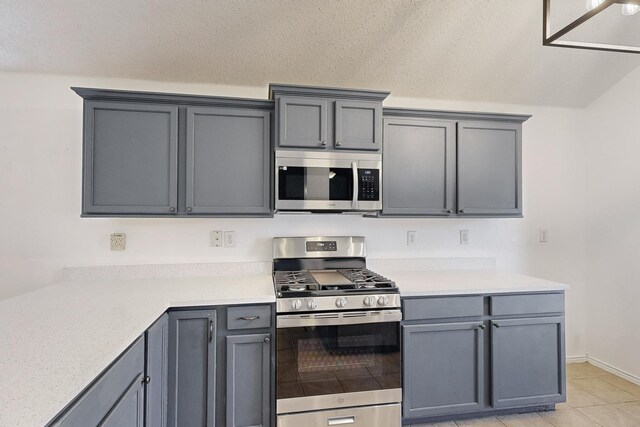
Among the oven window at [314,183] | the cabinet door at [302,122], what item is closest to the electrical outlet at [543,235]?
the oven window at [314,183]

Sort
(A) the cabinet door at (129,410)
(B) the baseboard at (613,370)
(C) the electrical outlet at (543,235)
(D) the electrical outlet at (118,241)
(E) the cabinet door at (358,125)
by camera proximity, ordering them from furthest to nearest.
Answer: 1. (C) the electrical outlet at (543,235)
2. (B) the baseboard at (613,370)
3. (D) the electrical outlet at (118,241)
4. (E) the cabinet door at (358,125)
5. (A) the cabinet door at (129,410)

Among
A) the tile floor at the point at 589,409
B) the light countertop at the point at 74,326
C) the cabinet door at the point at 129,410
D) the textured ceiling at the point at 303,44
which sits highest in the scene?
the textured ceiling at the point at 303,44

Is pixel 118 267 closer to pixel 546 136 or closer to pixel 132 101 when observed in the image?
pixel 132 101

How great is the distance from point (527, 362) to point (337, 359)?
1327mm

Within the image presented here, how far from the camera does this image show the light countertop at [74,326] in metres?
0.87

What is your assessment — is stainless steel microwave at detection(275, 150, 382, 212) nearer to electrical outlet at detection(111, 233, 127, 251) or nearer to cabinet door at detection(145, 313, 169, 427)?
cabinet door at detection(145, 313, 169, 427)

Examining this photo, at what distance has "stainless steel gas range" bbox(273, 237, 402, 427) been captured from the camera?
195cm

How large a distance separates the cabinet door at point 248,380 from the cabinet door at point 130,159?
974mm

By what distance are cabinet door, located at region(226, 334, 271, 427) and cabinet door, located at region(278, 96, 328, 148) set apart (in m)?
1.24

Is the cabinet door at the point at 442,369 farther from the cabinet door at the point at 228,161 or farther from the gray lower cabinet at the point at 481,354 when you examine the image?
the cabinet door at the point at 228,161

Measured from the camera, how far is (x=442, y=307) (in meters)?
2.17

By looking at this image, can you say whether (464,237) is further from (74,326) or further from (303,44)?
(74,326)

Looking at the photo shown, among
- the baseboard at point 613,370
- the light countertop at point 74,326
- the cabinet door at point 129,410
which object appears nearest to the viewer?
the light countertop at point 74,326

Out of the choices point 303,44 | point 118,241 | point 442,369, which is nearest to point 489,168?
point 442,369
